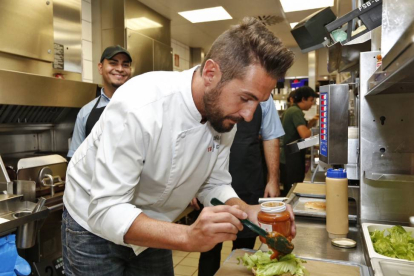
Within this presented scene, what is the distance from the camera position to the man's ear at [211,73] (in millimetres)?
1122

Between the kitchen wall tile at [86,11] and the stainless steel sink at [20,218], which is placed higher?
the kitchen wall tile at [86,11]

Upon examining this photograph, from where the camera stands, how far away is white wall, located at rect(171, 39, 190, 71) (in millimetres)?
6602

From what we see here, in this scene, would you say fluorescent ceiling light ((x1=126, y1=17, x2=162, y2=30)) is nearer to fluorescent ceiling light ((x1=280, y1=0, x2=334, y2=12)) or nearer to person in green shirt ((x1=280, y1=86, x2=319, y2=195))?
fluorescent ceiling light ((x1=280, y1=0, x2=334, y2=12))

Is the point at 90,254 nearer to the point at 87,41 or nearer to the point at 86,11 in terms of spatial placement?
the point at 87,41

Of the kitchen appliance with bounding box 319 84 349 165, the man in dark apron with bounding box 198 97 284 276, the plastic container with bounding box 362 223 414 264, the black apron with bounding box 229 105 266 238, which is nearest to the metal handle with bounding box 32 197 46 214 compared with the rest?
the man in dark apron with bounding box 198 97 284 276

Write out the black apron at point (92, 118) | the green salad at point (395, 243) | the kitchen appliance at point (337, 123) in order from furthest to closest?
the black apron at point (92, 118), the kitchen appliance at point (337, 123), the green salad at point (395, 243)

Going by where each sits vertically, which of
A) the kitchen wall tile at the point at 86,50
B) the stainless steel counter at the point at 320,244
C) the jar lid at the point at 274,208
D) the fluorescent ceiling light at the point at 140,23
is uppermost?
the fluorescent ceiling light at the point at 140,23

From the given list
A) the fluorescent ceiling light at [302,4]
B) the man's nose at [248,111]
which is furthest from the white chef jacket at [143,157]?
the fluorescent ceiling light at [302,4]

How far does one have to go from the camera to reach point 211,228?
3.15ft

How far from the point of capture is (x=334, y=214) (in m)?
1.47

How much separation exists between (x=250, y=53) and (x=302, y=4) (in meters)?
4.31

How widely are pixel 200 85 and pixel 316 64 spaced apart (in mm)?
7492

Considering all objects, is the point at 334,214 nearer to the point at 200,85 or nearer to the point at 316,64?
the point at 200,85

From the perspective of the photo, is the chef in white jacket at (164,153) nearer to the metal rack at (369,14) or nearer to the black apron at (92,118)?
the metal rack at (369,14)
